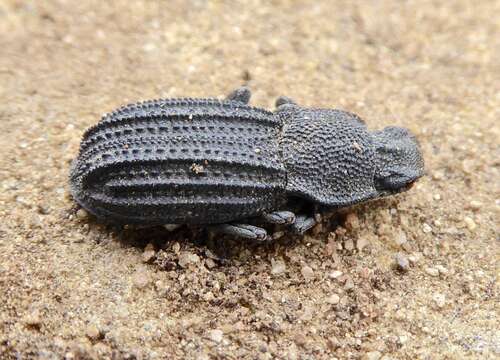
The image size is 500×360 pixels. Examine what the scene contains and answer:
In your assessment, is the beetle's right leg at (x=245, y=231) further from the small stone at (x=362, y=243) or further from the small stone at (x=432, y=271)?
the small stone at (x=432, y=271)

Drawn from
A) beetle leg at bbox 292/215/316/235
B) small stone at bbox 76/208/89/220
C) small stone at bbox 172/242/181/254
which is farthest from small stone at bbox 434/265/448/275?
small stone at bbox 76/208/89/220

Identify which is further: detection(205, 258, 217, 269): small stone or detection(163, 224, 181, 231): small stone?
detection(163, 224, 181, 231): small stone

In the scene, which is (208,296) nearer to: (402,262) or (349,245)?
(349,245)

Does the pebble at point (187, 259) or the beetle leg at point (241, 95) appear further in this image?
the beetle leg at point (241, 95)

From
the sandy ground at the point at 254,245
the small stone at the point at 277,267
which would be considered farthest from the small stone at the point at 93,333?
the small stone at the point at 277,267

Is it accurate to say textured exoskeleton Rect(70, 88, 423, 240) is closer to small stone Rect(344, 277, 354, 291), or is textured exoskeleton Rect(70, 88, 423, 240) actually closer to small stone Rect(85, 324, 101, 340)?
small stone Rect(344, 277, 354, 291)

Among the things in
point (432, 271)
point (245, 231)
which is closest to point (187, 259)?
point (245, 231)
